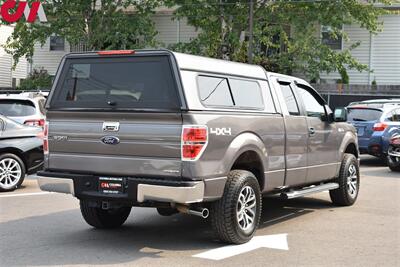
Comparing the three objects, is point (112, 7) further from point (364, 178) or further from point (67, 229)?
point (67, 229)

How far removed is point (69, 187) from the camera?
20.9 feet

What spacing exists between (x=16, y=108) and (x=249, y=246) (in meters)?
8.22

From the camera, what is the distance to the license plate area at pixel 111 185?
6113 mm

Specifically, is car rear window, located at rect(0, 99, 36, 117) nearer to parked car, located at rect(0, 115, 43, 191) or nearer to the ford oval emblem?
parked car, located at rect(0, 115, 43, 191)

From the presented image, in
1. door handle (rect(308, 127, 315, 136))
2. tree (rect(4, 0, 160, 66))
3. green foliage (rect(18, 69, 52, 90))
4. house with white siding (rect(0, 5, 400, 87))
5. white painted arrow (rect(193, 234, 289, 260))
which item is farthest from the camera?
house with white siding (rect(0, 5, 400, 87))

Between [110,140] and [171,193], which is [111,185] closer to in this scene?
[110,140]

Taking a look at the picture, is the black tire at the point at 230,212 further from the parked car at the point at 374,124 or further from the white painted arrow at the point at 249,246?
the parked car at the point at 374,124

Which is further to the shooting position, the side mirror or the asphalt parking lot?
the side mirror

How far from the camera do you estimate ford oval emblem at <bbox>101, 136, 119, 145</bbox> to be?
6152 mm

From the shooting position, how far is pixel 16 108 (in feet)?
42.8

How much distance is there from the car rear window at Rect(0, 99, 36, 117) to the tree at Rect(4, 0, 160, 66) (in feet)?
41.4

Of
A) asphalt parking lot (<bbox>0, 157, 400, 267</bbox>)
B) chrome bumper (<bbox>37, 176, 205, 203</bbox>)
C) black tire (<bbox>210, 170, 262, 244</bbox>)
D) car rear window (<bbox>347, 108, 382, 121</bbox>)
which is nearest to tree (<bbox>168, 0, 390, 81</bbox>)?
car rear window (<bbox>347, 108, 382, 121</bbox>)

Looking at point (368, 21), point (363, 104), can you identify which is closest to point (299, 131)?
point (363, 104)

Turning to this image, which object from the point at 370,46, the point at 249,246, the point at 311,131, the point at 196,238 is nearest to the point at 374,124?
the point at 311,131
